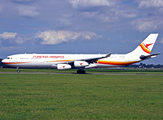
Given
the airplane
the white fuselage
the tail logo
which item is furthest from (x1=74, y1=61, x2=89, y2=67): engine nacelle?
the tail logo

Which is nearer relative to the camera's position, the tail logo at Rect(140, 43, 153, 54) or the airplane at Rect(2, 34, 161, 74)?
the airplane at Rect(2, 34, 161, 74)

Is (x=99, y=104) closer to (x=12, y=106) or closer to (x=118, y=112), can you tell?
(x=118, y=112)

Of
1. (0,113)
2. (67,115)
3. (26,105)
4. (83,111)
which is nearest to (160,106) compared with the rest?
(83,111)


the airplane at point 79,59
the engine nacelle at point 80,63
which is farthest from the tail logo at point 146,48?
the engine nacelle at point 80,63

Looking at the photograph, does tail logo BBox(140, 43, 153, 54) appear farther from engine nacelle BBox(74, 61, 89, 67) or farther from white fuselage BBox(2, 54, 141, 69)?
engine nacelle BBox(74, 61, 89, 67)

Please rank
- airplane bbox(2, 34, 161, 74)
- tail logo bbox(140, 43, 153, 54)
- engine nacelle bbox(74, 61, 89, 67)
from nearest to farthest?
engine nacelle bbox(74, 61, 89, 67) → airplane bbox(2, 34, 161, 74) → tail logo bbox(140, 43, 153, 54)

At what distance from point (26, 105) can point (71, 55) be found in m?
36.7

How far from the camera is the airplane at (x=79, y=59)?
44.8 metres

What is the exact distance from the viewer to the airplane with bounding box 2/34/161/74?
44.8 metres

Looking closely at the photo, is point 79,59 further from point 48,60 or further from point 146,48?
point 146,48

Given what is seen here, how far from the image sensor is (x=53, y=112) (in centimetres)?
978

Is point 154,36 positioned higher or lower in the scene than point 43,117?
higher

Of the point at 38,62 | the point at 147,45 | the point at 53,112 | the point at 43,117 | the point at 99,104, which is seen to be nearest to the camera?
the point at 43,117

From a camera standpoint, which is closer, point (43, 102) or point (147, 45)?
point (43, 102)
